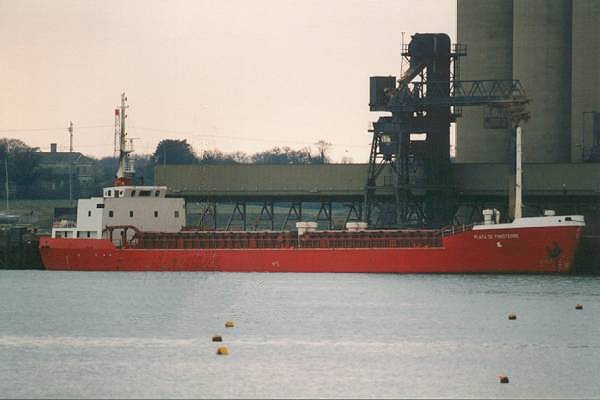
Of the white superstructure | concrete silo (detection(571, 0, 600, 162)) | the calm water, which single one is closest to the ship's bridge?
the white superstructure

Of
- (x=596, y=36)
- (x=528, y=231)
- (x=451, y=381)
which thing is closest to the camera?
(x=451, y=381)

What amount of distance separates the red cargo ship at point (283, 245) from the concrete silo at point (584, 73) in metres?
17.2

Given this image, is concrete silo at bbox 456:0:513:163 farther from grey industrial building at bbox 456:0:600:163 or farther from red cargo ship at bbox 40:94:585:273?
red cargo ship at bbox 40:94:585:273

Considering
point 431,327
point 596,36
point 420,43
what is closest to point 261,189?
point 420,43

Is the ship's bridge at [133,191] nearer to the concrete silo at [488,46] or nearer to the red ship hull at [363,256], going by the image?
the red ship hull at [363,256]

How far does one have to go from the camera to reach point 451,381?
1826 inches

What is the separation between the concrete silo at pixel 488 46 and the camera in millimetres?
114125

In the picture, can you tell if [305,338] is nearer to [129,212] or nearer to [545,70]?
[129,212]

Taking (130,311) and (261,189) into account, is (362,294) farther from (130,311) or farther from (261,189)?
(261,189)

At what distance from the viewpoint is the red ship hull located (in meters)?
84.9

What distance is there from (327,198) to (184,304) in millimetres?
37255

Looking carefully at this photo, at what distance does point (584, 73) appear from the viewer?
107312 millimetres

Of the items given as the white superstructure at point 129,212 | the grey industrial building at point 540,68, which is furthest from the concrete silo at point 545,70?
the white superstructure at point 129,212

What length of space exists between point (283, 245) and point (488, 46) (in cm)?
3076
